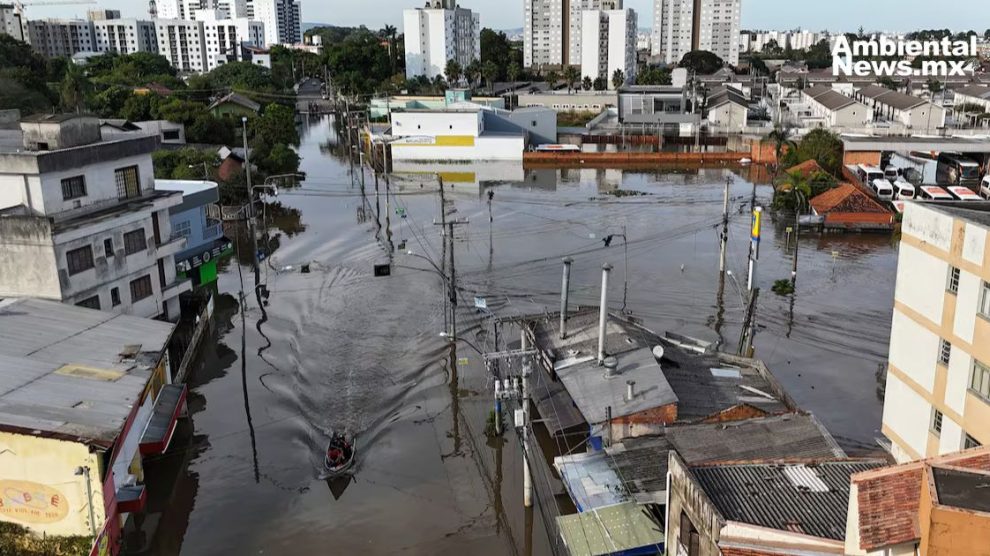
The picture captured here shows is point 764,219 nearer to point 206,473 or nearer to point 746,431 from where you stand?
point 746,431

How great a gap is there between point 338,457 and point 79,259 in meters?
10.3

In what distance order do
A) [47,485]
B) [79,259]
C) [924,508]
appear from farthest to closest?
[79,259] < [47,485] < [924,508]

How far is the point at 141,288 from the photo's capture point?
2592 cm

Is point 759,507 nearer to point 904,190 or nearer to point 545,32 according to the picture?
point 904,190

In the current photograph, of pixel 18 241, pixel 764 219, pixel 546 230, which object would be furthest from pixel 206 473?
pixel 764 219

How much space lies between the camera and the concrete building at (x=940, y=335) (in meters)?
14.8

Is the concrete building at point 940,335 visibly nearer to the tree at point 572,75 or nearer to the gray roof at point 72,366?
the gray roof at point 72,366

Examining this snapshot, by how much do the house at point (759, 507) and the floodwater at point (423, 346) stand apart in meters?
4.46

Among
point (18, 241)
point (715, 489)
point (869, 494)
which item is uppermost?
point (18, 241)

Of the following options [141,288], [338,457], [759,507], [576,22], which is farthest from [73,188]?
[576,22]

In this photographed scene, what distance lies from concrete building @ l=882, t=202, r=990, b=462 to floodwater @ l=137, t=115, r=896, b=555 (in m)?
3.95

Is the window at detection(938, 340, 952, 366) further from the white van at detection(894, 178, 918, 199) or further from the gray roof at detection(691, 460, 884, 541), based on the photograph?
the white van at detection(894, 178, 918, 199)

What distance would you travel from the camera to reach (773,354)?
26.5 m

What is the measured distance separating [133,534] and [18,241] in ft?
31.7
